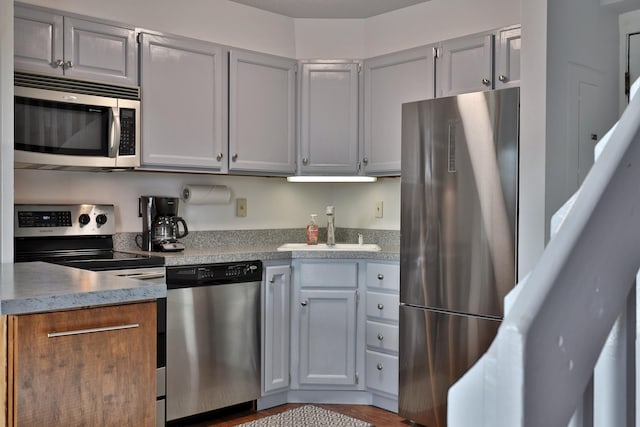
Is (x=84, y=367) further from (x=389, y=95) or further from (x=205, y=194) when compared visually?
(x=389, y=95)

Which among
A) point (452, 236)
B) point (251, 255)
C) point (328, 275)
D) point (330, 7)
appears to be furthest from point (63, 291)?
point (330, 7)

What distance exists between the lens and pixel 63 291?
1.70m

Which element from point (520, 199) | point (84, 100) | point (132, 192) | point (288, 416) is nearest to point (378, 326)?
point (288, 416)

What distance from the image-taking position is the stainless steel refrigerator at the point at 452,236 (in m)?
2.91

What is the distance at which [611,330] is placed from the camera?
0.48 metres

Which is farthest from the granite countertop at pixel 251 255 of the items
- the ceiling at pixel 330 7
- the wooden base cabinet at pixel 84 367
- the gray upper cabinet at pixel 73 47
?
the ceiling at pixel 330 7

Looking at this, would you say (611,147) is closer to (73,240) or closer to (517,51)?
(517,51)

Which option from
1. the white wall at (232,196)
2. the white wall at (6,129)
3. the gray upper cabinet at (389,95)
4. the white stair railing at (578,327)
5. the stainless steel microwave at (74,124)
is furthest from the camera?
the gray upper cabinet at (389,95)

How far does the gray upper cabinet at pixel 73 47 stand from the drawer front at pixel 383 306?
172 centimetres

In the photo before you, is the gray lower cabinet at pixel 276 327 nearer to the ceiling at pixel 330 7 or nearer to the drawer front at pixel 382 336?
the drawer front at pixel 382 336

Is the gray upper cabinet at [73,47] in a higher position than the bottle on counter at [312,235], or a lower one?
higher

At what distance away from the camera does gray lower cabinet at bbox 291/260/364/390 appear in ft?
11.9

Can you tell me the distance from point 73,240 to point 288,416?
4.64 feet

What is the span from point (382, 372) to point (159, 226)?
4.82 feet
